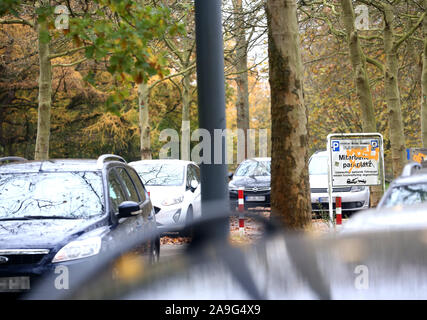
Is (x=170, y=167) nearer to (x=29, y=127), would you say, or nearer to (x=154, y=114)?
(x=29, y=127)

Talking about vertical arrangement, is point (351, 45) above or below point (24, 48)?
below

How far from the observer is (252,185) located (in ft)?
65.4

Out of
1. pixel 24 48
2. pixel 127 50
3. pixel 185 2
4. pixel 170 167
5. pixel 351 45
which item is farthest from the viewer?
pixel 24 48

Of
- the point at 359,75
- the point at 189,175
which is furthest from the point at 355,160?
the point at 189,175

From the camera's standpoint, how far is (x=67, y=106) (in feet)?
127

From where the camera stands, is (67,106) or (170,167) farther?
(67,106)

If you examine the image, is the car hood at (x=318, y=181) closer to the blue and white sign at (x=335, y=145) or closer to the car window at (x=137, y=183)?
the blue and white sign at (x=335, y=145)

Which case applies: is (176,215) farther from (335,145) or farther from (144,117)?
(144,117)

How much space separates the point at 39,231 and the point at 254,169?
15846 mm

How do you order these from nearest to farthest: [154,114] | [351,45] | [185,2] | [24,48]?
[351,45]
[185,2]
[24,48]
[154,114]

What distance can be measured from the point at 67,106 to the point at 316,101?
1515 cm

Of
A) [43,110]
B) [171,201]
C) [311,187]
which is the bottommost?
[171,201]

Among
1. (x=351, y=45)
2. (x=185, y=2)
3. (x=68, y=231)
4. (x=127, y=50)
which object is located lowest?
(x=68, y=231)
